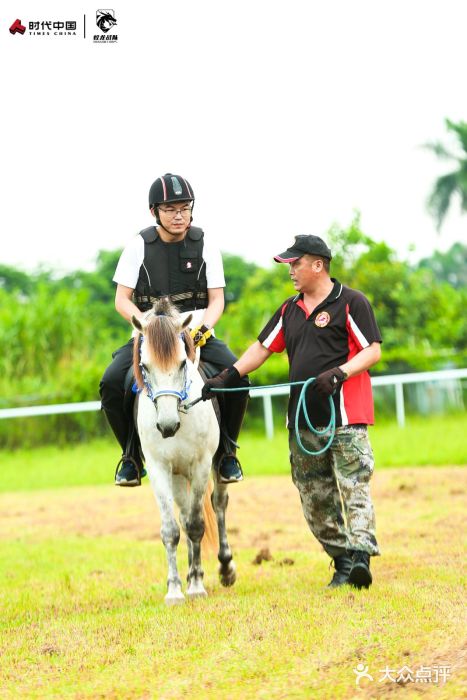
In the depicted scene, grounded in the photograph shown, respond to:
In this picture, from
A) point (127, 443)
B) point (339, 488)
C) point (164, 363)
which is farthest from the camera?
point (127, 443)

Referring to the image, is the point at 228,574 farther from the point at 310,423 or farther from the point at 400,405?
the point at 400,405

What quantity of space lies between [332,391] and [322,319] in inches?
22.4

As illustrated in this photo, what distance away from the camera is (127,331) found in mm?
41562

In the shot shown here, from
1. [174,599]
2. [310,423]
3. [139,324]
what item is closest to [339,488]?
[310,423]

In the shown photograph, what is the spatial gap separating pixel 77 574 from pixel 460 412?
15857 millimetres

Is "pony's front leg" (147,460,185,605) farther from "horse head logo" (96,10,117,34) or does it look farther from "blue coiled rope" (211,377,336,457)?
"horse head logo" (96,10,117,34)

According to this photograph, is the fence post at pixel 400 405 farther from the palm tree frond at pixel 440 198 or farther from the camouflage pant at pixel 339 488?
the palm tree frond at pixel 440 198

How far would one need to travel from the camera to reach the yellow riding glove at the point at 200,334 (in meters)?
7.84

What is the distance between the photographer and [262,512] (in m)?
13.7

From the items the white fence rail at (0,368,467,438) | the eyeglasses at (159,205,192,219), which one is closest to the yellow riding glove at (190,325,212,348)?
the eyeglasses at (159,205,192,219)

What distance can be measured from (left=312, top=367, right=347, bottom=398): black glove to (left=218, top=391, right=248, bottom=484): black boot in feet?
5.10

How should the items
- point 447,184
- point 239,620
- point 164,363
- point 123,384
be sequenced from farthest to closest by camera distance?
point 447,184, point 123,384, point 164,363, point 239,620

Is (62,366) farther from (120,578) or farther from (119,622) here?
(119,622)

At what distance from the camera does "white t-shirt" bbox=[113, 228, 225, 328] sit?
8.09m
